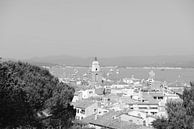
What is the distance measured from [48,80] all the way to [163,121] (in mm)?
5422

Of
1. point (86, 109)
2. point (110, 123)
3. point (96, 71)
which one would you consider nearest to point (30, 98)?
point (110, 123)

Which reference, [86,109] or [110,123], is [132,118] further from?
[86,109]

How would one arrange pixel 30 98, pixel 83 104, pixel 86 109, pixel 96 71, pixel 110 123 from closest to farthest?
1. pixel 30 98
2. pixel 110 123
3. pixel 86 109
4. pixel 83 104
5. pixel 96 71

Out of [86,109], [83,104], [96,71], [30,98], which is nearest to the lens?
[30,98]

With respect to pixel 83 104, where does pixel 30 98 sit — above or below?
above

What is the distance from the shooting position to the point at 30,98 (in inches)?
521

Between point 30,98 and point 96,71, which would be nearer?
point 30,98

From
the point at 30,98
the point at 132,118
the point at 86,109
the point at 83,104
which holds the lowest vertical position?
the point at 86,109

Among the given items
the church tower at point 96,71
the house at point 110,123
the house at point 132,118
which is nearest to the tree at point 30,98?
the house at point 110,123

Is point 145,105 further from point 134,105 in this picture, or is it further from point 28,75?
point 28,75

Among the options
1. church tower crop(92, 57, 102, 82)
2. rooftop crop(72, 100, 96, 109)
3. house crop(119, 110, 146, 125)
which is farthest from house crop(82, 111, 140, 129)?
church tower crop(92, 57, 102, 82)

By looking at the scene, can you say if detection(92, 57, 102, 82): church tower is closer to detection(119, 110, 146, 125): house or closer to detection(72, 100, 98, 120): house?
detection(72, 100, 98, 120): house

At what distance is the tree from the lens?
11062mm

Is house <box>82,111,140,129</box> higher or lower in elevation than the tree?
lower
